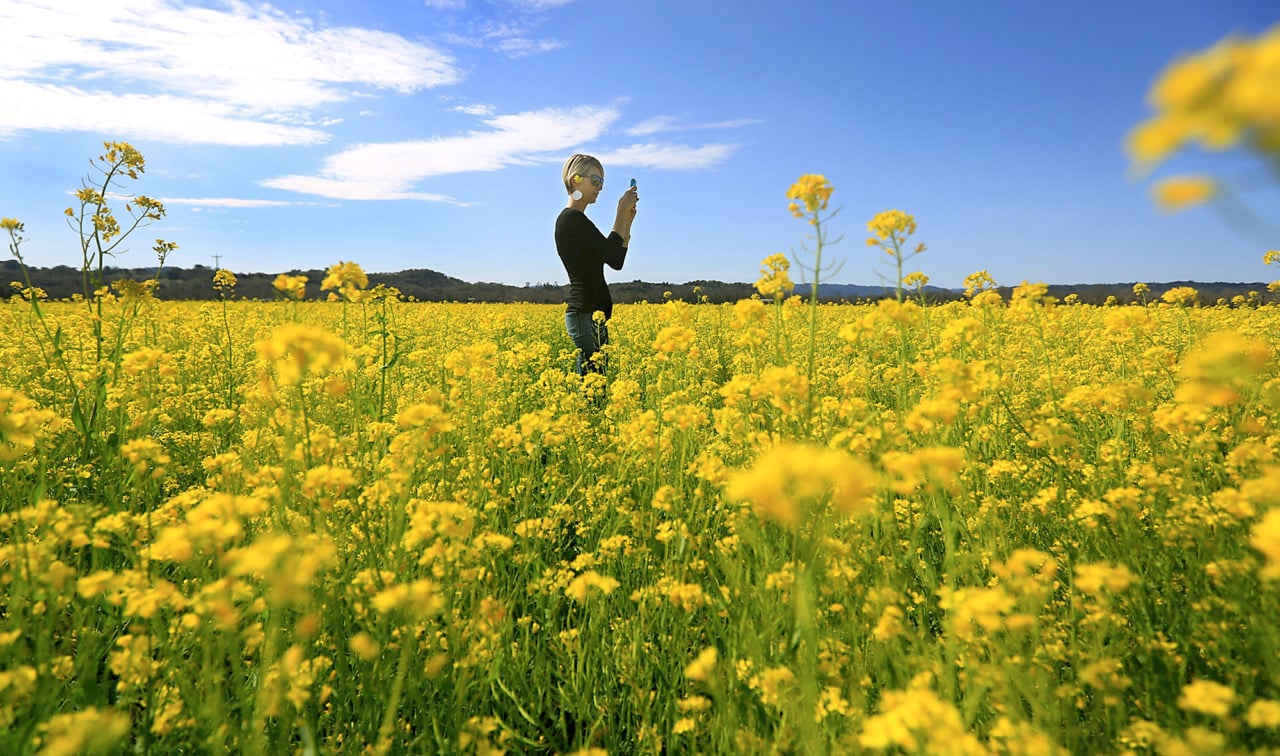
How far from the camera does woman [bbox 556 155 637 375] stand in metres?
5.05

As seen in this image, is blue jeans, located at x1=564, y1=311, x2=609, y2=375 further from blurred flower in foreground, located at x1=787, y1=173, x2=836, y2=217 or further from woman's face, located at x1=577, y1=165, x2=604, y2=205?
blurred flower in foreground, located at x1=787, y1=173, x2=836, y2=217

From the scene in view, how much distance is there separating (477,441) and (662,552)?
1.11m

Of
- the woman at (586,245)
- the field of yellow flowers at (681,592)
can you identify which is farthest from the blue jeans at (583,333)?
the field of yellow flowers at (681,592)

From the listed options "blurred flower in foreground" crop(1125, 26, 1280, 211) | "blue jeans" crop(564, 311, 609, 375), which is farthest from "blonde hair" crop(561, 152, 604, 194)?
"blurred flower in foreground" crop(1125, 26, 1280, 211)

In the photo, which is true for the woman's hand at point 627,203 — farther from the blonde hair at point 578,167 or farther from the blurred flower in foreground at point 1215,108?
the blurred flower in foreground at point 1215,108

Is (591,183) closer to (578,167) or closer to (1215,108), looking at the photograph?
(578,167)

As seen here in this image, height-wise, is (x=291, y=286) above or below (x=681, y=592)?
above

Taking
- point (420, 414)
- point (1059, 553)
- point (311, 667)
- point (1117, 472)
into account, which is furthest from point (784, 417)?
point (311, 667)

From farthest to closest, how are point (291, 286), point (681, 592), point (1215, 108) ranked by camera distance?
point (291, 286), point (681, 592), point (1215, 108)

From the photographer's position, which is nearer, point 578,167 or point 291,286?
point 291,286

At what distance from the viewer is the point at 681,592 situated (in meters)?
1.87

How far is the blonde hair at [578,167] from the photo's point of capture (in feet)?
16.7

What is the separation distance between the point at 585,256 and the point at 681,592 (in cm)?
370

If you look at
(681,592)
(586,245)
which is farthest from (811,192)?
(586,245)
